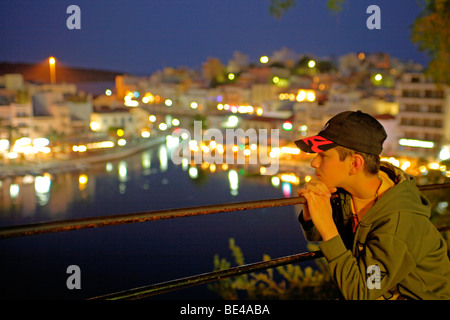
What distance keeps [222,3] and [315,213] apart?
167ft

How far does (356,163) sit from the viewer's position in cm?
129

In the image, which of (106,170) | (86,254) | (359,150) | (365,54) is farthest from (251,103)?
(359,150)

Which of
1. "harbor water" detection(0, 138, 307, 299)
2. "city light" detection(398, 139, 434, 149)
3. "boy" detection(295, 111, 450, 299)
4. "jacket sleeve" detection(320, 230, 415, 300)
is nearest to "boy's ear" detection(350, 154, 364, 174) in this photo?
"boy" detection(295, 111, 450, 299)

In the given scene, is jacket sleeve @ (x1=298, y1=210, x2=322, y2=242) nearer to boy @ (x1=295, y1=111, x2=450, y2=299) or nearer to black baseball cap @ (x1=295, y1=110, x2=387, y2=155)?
boy @ (x1=295, y1=111, x2=450, y2=299)

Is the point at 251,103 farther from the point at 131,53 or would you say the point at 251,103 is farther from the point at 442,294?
the point at 442,294

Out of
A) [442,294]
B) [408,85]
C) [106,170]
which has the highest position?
[408,85]

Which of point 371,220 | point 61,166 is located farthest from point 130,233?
point 371,220

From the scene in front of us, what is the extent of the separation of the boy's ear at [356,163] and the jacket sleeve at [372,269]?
227 mm

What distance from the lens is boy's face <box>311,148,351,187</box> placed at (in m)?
1.30

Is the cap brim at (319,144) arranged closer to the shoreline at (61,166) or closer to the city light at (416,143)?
the city light at (416,143)

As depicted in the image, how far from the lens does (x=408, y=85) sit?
2645 centimetres

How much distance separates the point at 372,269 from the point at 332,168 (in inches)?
12.6

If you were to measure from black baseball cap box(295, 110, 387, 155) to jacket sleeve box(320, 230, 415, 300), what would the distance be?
27cm

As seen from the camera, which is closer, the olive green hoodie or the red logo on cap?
the olive green hoodie
